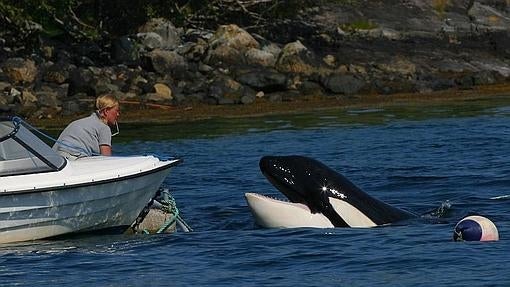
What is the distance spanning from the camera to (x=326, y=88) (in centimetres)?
3434

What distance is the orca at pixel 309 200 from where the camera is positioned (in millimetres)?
13375

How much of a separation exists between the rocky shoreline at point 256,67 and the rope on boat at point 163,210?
15952 millimetres

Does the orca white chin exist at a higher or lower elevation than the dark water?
higher

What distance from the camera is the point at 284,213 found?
1359cm

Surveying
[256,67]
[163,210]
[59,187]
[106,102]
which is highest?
[106,102]

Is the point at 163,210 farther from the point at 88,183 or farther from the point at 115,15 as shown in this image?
the point at 115,15

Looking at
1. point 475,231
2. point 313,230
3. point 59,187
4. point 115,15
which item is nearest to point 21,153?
point 59,187

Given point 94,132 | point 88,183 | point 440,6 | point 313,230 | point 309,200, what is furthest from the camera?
point 440,6

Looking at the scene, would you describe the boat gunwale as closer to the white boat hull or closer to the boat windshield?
the white boat hull

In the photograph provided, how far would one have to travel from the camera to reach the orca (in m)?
13.4

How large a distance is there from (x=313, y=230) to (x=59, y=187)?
2728 mm

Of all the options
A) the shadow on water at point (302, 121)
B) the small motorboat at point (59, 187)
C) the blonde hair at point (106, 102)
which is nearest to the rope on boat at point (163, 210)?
the small motorboat at point (59, 187)

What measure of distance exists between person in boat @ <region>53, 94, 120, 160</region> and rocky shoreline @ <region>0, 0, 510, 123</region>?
16039 millimetres

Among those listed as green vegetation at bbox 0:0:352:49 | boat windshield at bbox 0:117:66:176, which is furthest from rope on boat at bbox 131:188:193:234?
green vegetation at bbox 0:0:352:49
